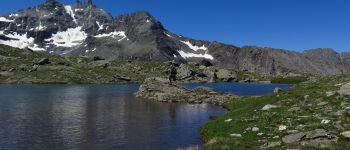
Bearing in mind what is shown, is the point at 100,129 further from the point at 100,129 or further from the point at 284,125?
the point at 284,125

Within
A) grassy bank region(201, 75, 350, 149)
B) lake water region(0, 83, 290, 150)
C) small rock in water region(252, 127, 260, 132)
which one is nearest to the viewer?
grassy bank region(201, 75, 350, 149)

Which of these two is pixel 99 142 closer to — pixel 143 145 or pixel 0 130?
pixel 143 145

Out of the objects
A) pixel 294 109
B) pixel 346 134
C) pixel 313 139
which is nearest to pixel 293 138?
pixel 313 139

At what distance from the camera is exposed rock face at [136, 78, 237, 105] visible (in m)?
109

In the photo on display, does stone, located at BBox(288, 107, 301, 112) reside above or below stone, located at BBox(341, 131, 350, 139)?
above

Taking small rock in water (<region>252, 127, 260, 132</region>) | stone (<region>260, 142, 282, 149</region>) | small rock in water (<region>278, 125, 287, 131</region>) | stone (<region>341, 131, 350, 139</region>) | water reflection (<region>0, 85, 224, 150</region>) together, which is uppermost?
stone (<region>341, 131, 350, 139</region>)

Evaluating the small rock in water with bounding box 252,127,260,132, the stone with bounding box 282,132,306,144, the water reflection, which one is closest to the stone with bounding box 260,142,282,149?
the stone with bounding box 282,132,306,144

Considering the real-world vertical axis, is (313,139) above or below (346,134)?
below

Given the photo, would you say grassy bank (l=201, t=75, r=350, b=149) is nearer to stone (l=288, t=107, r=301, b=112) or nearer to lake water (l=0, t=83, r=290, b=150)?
stone (l=288, t=107, r=301, b=112)

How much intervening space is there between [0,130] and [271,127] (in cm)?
3803

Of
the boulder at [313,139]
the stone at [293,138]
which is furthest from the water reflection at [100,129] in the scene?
the boulder at [313,139]

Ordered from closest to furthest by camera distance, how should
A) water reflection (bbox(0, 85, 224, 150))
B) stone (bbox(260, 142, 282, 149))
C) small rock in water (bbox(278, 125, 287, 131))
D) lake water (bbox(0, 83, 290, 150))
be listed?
1. stone (bbox(260, 142, 282, 149))
2. small rock in water (bbox(278, 125, 287, 131))
3. lake water (bbox(0, 83, 290, 150))
4. water reflection (bbox(0, 85, 224, 150))

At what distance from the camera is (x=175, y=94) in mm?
115625

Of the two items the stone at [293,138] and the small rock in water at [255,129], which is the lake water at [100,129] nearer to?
the small rock in water at [255,129]
